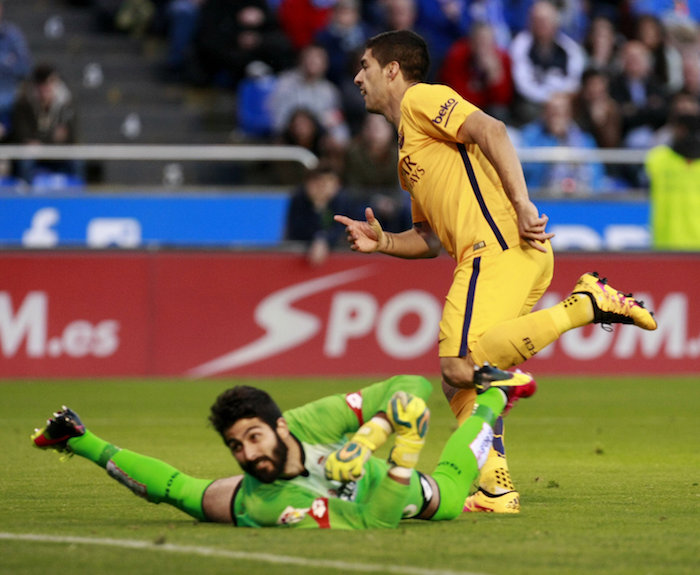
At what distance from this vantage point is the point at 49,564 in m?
5.32

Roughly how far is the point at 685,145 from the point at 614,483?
8529 mm

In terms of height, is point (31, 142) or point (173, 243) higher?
point (31, 142)

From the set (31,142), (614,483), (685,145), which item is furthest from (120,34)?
(614,483)

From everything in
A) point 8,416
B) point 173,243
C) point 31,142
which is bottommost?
point 8,416

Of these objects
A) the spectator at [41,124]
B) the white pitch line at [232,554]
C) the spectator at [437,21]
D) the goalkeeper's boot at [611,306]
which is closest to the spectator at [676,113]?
the spectator at [437,21]

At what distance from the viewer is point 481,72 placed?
1803 centimetres

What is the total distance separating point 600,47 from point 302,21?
→ 4.05 metres

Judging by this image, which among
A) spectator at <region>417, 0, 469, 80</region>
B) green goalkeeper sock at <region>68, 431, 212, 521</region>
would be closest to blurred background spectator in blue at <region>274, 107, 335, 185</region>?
spectator at <region>417, 0, 469, 80</region>

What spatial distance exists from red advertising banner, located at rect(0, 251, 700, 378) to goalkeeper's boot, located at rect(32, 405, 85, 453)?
779cm

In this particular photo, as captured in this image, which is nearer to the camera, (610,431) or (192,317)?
(610,431)

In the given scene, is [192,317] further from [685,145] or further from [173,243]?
[685,145]

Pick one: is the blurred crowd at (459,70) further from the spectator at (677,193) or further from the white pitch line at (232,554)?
the white pitch line at (232,554)

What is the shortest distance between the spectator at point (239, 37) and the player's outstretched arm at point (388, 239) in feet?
37.0

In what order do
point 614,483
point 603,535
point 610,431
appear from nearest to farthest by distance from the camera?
point 603,535, point 614,483, point 610,431
